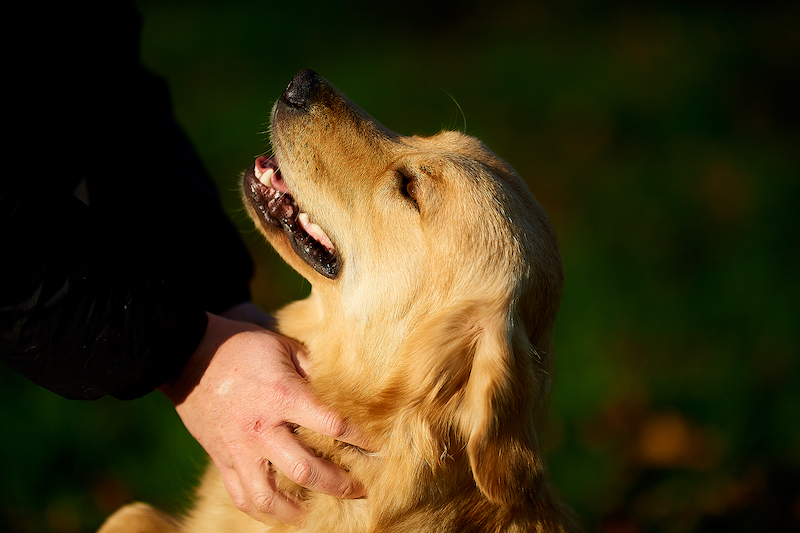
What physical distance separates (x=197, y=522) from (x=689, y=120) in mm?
5719

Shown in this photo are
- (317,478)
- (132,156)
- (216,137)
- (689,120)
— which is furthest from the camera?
(689,120)

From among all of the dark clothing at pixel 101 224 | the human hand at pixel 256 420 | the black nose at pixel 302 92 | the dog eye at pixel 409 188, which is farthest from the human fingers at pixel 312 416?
the black nose at pixel 302 92

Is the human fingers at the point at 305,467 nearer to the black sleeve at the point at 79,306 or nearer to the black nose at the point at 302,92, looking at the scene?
the black sleeve at the point at 79,306

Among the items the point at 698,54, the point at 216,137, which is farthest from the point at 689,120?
the point at 216,137

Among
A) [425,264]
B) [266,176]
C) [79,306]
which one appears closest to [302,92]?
[266,176]

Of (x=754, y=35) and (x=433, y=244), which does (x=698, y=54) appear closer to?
(x=754, y=35)

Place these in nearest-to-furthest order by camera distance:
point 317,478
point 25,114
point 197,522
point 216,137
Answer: point 317,478 → point 25,114 → point 197,522 → point 216,137

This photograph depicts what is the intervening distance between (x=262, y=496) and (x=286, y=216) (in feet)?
3.30

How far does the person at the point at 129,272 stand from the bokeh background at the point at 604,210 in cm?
83

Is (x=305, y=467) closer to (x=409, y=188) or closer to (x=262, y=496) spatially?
(x=262, y=496)

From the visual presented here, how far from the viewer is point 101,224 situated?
1887 millimetres

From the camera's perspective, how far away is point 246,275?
276 cm

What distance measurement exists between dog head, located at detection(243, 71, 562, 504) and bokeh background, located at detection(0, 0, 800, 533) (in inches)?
29.6

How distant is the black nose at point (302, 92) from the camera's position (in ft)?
7.91
